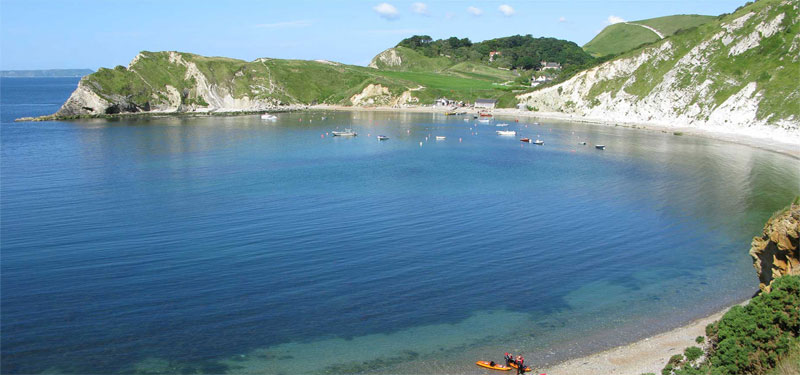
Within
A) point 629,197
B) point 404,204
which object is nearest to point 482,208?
point 404,204

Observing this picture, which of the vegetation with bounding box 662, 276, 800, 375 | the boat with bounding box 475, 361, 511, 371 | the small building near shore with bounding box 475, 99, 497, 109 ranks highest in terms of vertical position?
the small building near shore with bounding box 475, 99, 497, 109

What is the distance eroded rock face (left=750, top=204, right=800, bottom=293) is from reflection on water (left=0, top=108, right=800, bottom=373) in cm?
482

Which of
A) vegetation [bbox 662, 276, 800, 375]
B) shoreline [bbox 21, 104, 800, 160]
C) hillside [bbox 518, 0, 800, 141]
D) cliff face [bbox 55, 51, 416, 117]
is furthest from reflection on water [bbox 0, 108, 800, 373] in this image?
cliff face [bbox 55, 51, 416, 117]

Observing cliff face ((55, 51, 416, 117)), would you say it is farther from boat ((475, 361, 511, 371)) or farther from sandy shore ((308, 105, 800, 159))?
boat ((475, 361, 511, 371))

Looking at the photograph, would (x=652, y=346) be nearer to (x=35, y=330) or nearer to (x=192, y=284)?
(x=192, y=284)

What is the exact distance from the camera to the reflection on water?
86.8 feet

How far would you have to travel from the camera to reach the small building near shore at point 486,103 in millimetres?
193125

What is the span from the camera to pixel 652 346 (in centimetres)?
2614

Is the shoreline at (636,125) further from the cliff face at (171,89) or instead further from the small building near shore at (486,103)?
the small building near shore at (486,103)

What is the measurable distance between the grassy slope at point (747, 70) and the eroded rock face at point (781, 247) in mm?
82279

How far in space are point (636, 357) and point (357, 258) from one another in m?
18.4

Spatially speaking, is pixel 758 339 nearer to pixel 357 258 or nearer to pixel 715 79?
pixel 357 258

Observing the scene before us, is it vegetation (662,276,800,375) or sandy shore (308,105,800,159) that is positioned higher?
sandy shore (308,105,800,159)

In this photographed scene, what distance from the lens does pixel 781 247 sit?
2441 centimetres
